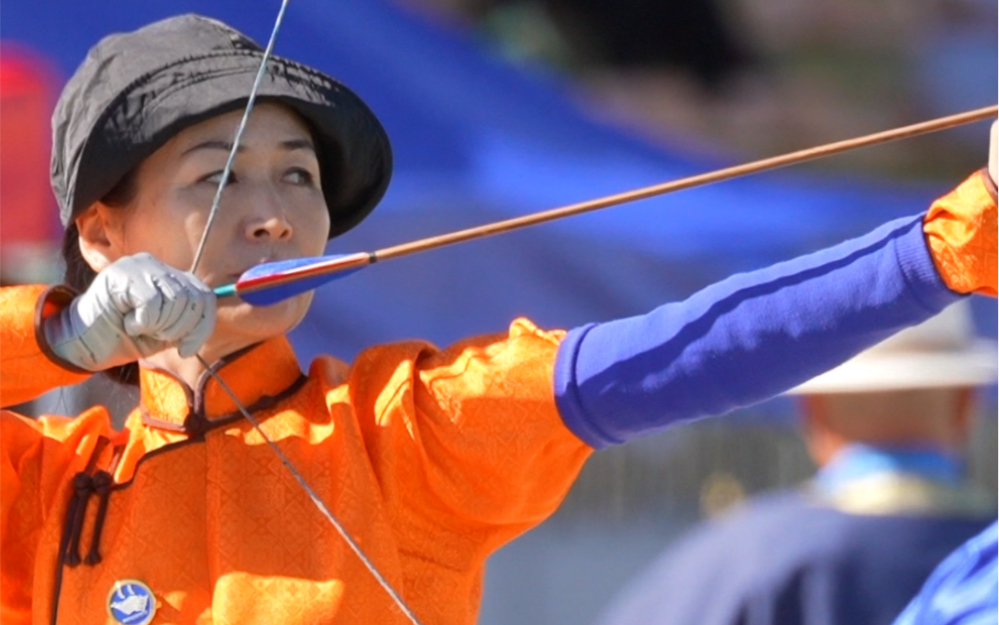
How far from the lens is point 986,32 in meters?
4.66

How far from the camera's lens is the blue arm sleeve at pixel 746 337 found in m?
1.38

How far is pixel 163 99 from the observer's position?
1.65 metres

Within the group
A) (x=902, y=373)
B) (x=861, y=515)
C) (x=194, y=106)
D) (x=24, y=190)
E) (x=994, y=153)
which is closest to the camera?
(x=994, y=153)

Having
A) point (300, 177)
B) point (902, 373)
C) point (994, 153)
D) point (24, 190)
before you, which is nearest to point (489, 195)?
point (24, 190)

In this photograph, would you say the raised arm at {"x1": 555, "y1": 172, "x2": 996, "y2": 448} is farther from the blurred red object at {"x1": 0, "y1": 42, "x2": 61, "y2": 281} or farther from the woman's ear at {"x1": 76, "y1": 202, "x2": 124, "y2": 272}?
the blurred red object at {"x1": 0, "y1": 42, "x2": 61, "y2": 281}

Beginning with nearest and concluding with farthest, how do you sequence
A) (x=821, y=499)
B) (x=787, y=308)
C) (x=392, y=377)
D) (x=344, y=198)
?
(x=787, y=308), (x=392, y=377), (x=344, y=198), (x=821, y=499)

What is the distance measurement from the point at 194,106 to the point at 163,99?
1.3 inches

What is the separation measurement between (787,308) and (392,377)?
0.36 meters

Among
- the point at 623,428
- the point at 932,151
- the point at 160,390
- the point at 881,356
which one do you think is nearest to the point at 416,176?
the point at 881,356

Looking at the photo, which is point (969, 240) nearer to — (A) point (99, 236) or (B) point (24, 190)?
(A) point (99, 236)

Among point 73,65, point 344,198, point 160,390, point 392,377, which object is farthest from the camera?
point 73,65

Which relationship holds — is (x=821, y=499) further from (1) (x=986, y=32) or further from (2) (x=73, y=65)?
(1) (x=986, y=32)

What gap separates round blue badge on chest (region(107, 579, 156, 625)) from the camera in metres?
1.55

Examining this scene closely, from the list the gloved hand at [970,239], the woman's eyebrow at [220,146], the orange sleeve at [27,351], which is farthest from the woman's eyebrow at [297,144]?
the gloved hand at [970,239]
